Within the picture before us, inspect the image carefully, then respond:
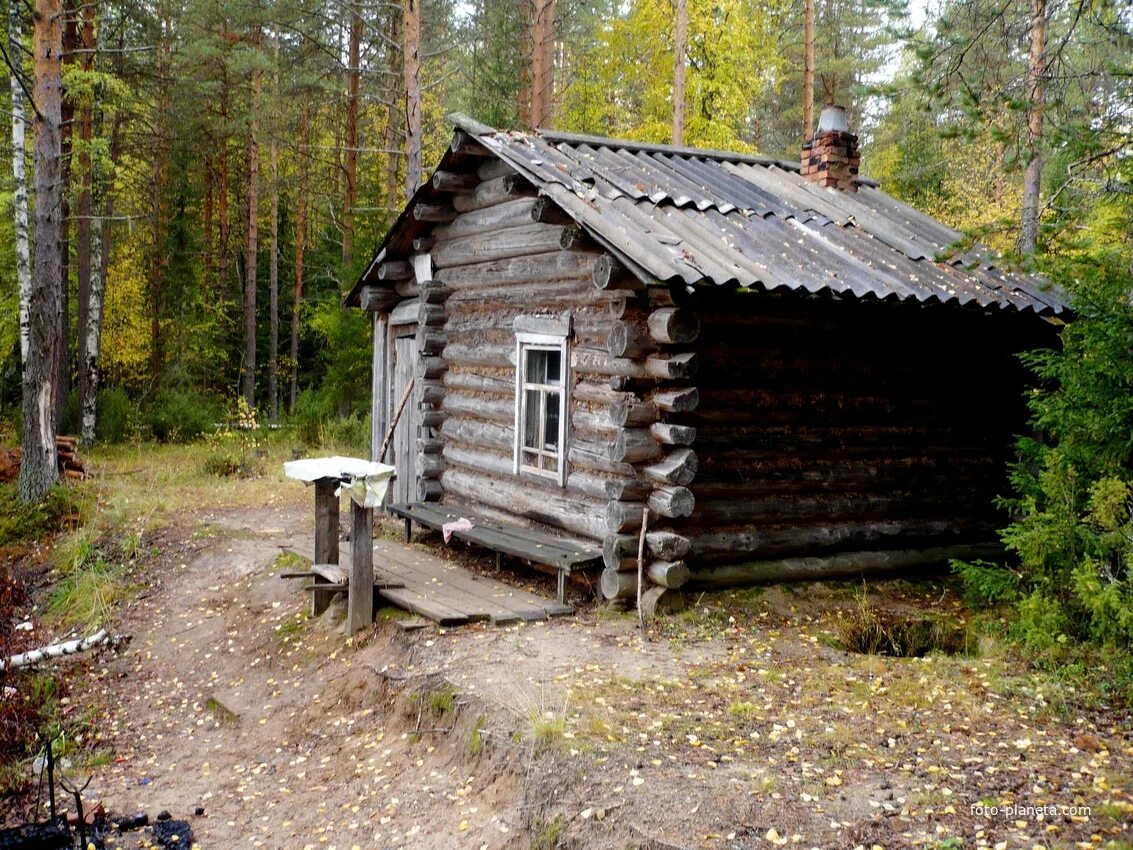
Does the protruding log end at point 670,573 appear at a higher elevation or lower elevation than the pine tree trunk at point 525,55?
lower

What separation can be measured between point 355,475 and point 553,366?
8.78 ft

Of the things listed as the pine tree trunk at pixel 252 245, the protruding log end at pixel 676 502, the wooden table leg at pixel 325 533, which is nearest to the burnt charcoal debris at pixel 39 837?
the wooden table leg at pixel 325 533

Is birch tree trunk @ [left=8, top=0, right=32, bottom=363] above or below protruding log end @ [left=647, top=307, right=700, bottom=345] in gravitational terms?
above

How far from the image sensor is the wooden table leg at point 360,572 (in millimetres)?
8633

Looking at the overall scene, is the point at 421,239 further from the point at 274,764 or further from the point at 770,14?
the point at 770,14

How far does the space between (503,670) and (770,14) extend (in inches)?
859

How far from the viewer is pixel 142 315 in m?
25.5

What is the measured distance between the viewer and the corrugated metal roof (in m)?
8.23

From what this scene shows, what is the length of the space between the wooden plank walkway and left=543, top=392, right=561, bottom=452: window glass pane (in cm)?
153

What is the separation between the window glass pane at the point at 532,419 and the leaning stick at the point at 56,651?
191 inches

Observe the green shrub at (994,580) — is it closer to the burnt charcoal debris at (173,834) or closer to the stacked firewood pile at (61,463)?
the burnt charcoal debris at (173,834)

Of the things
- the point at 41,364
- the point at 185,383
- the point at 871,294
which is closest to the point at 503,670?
the point at 871,294

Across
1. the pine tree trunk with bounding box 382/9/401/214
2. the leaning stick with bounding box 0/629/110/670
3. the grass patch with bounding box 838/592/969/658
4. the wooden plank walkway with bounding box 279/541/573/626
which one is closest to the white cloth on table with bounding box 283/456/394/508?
the wooden plank walkway with bounding box 279/541/573/626

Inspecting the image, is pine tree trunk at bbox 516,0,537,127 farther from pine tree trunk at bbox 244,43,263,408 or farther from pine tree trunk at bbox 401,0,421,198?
pine tree trunk at bbox 244,43,263,408
